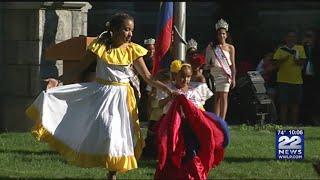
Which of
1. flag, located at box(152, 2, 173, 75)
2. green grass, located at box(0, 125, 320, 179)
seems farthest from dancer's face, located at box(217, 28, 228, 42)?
green grass, located at box(0, 125, 320, 179)

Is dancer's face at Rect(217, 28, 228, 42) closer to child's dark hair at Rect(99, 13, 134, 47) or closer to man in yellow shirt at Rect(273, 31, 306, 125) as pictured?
man in yellow shirt at Rect(273, 31, 306, 125)

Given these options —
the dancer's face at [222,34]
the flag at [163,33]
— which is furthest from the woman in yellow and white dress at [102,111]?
the dancer's face at [222,34]

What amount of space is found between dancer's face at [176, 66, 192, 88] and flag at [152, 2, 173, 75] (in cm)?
225

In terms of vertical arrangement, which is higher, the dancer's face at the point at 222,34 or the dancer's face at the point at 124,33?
the dancer's face at the point at 124,33

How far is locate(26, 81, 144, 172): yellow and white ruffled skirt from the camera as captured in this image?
8.19 meters

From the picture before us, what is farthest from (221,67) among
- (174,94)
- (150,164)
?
(174,94)

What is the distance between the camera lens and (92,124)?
27.2ft

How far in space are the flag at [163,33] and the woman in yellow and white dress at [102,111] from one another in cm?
251

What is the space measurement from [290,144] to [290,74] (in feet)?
19.4

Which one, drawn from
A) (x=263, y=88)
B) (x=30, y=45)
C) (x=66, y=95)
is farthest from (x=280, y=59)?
(x=66, y=95)

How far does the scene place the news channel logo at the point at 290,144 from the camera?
9453 millimetres

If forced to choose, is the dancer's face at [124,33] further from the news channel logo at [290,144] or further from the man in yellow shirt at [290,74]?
the man in yellow shirt at [290,74]

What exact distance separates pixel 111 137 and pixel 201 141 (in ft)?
2.98

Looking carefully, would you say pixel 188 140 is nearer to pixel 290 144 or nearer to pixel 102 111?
pixel 102 111
